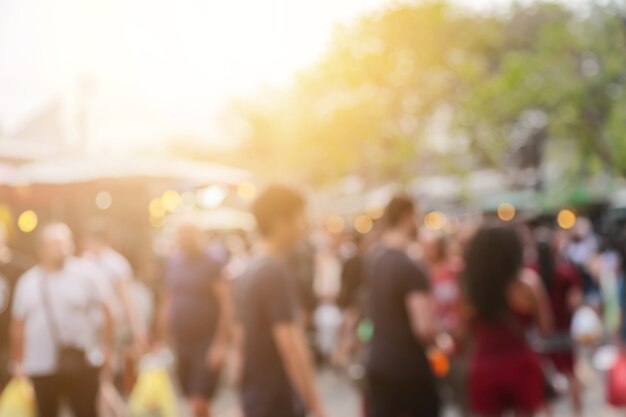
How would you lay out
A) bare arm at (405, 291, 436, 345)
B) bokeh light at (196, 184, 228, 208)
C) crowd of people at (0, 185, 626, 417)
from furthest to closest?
bokeh light at (196, 184, 228, 208) < bare arm at (405, 291, 436, 345) < crowd of people at (0, 185, 626, 417)

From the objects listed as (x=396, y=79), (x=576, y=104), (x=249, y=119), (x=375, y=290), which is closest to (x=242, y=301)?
(x=375, y=290)

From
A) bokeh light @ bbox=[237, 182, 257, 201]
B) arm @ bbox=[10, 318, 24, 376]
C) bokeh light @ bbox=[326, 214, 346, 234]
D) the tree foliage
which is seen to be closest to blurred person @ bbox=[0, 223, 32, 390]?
arm @ bbox=[10, 318, 24, 376]

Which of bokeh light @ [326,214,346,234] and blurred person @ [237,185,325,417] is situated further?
bokeh light @ [326,214,346,234]

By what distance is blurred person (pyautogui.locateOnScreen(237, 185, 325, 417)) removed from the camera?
457cm

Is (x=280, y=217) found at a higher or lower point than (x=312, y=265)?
higher

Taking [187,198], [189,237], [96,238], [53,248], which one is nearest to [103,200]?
[187,198]

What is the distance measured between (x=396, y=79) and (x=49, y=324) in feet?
97.5

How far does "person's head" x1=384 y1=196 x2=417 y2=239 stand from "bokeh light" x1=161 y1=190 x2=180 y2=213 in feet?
36.0

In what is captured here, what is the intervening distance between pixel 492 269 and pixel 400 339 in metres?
0.60

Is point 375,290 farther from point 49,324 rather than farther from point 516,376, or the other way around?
point 49,324

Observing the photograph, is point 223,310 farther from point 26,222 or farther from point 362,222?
point 362,222

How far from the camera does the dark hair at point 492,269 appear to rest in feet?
17.4

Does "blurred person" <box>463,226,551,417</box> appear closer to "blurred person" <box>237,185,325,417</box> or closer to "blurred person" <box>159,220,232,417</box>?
"blurred person" <box>237,185,325,417</box>

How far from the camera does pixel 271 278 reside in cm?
466
